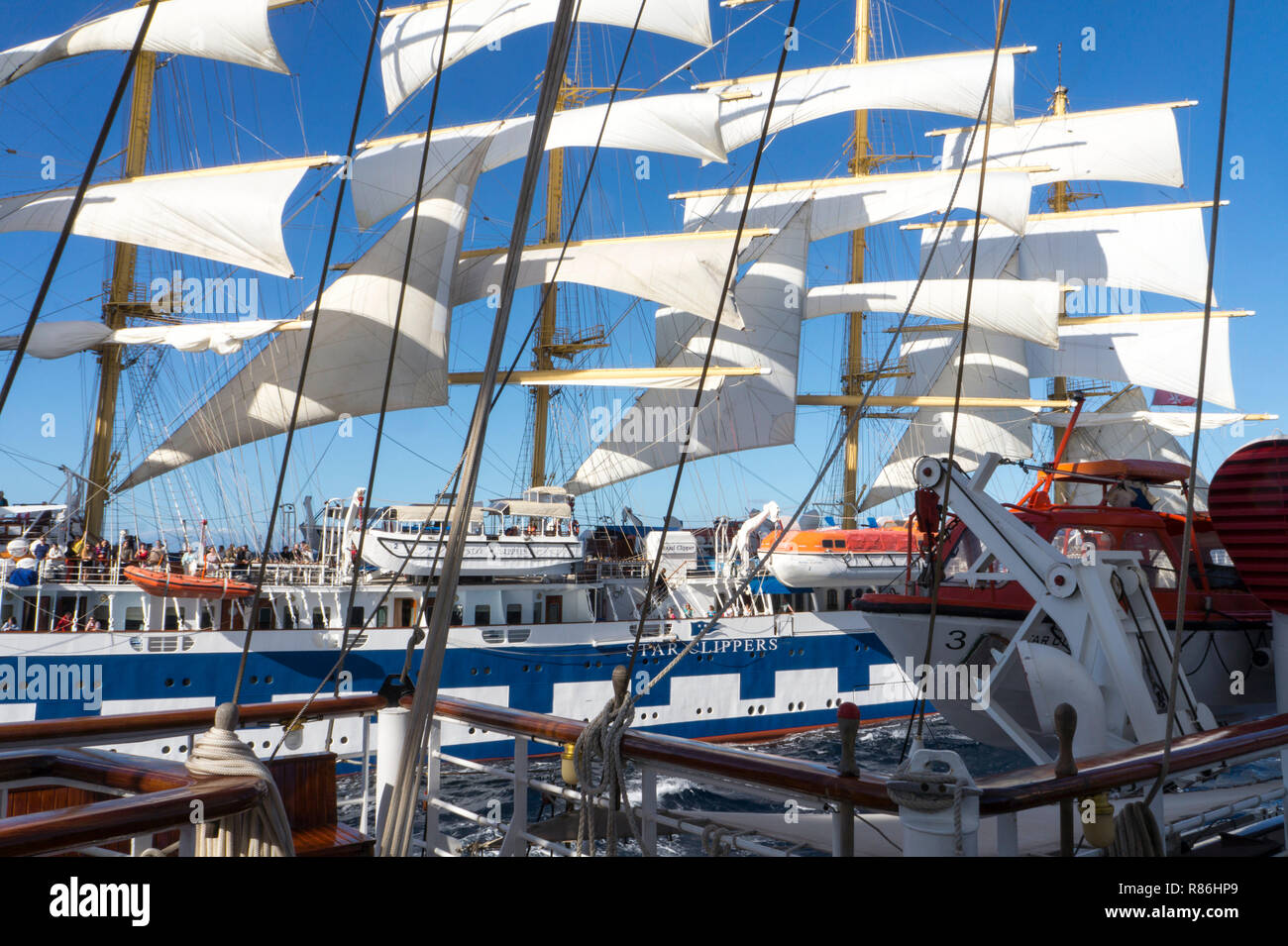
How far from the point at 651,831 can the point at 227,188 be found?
22056mm

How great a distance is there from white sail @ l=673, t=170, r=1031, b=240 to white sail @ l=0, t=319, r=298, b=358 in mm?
18237

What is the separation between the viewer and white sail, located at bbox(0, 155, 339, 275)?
2052 cm

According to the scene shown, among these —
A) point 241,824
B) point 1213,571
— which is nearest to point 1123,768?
point 241,824

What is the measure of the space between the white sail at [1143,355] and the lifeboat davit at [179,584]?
108 ft

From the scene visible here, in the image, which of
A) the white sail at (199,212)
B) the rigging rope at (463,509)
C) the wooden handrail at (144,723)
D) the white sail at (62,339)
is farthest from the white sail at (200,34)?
the rigging rope at (463,509)

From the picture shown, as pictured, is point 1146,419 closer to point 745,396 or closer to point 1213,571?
point 745,396


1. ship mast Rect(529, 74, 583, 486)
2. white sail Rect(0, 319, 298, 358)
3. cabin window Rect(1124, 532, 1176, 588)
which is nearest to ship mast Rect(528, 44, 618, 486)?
ship mast Rect(529, 74, 583, 486)

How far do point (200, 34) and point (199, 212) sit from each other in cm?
560

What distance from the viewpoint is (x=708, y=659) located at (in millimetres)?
19562

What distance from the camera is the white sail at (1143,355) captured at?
3559cm

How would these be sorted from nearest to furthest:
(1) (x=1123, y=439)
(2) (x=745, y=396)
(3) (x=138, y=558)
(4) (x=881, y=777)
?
(4) (x=881, y=777), (3) (x=138, y=558), (2) (x=745, y=396), (1) (x=1123, y=439)

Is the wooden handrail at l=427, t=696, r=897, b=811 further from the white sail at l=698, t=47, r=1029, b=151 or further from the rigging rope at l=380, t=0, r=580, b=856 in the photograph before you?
the white sail at l=698, t=47, r=1029, b=151

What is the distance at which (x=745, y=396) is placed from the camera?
1200 inches
